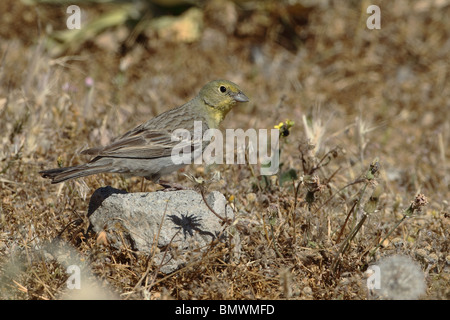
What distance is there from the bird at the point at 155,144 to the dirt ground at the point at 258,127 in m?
0.29

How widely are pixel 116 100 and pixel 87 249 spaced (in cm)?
276

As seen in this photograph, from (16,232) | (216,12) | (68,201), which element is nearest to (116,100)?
(68,201)

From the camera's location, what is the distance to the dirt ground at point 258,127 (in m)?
4.08

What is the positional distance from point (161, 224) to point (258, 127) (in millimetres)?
3301

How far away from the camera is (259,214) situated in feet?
16.0

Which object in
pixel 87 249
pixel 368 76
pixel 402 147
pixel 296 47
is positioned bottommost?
pixel 87 249

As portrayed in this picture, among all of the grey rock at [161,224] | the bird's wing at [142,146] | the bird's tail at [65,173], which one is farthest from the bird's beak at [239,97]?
the bird's tail at [65,173]

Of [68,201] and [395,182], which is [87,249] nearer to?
[68,201]

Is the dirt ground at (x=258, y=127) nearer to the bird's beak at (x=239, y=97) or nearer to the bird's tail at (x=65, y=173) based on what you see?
the bird's tail at (x=65, y=173)

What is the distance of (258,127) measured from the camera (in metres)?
7.16

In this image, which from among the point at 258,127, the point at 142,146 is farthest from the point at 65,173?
the point at 258,127

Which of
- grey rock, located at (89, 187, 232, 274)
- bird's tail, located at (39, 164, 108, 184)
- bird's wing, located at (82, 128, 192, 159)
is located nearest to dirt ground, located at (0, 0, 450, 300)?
grey rock, located at (89, 187, 232, 274)

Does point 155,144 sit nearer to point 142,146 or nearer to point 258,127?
point 142,146

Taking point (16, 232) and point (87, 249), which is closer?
point (87, 249)
